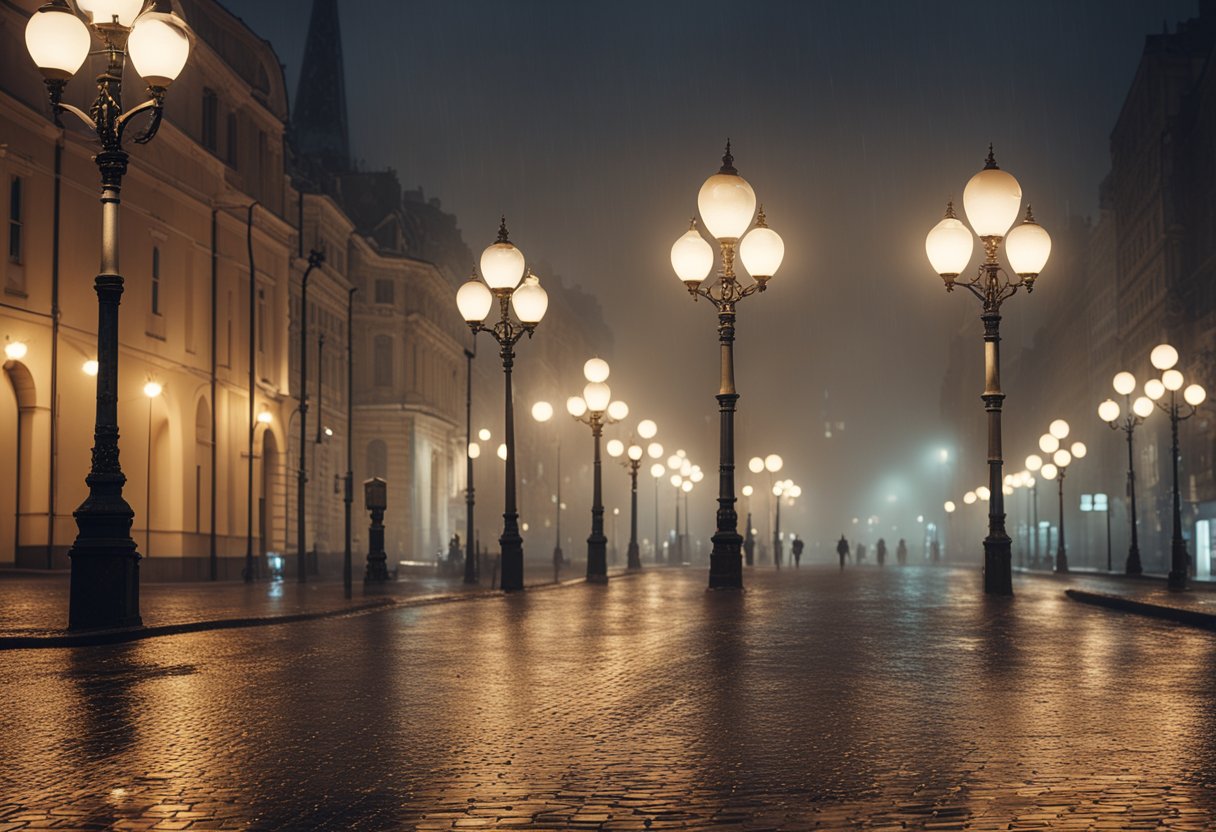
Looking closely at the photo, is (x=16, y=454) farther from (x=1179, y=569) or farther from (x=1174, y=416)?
(x=1174, y=416)

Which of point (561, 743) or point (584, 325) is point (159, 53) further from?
point (584, 325)

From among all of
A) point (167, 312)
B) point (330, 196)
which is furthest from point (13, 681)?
point (330, 196)

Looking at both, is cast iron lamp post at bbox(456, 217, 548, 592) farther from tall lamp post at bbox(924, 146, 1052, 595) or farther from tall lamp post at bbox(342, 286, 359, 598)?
tall lamp post at bbox(924, 146, 1052, 595)

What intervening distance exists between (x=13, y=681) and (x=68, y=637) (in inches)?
115

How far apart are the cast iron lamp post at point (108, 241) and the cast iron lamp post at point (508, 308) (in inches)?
468

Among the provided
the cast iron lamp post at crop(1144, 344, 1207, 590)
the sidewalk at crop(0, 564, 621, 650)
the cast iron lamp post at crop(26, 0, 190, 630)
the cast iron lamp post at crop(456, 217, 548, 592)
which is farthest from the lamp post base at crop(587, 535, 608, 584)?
the cast iron lamp post at crop(26, 0, 190, 630)

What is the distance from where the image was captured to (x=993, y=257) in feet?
75.0

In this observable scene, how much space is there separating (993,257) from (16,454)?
2363cm

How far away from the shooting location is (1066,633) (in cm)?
1525

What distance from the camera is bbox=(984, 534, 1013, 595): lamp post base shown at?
77.6 feet

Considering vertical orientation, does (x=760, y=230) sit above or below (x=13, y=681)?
above

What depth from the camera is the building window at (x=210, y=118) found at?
47344 mm

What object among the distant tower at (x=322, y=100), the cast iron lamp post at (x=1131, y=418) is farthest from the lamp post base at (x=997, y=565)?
the distant tower at (x=322, y=100)

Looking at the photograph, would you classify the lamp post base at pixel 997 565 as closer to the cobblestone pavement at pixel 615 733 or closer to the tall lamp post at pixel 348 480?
the cobblestone pavement at pixel 615 733
